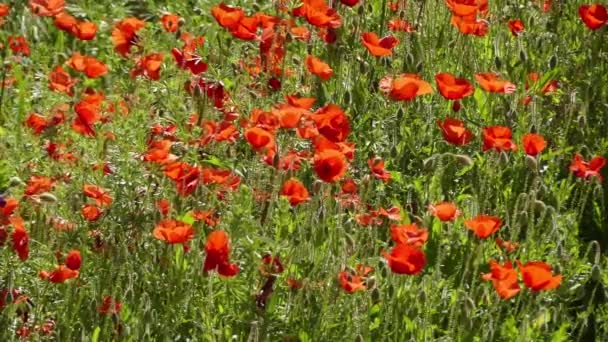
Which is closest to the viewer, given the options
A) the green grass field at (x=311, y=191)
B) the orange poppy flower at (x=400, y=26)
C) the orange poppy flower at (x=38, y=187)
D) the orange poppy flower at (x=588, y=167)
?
the green grass field at (x=311, y=191)

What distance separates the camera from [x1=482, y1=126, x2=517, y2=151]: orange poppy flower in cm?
318

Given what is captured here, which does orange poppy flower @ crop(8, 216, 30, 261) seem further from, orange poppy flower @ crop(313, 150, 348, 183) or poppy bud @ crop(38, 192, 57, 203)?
orange poppy flower @ crop(313, 150, 348, 183)

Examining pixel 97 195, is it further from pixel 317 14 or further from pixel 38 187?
pixel 317 14

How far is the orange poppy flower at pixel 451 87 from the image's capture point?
3.30 metres

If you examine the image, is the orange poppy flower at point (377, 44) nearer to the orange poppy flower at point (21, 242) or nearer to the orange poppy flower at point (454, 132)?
the orange poppy flower at point (454, 132)

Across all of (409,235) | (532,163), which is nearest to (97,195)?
(409,235)

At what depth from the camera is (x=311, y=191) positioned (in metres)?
3.48

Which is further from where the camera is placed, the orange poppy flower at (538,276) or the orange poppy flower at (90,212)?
the orange poppy flower at (90,212)

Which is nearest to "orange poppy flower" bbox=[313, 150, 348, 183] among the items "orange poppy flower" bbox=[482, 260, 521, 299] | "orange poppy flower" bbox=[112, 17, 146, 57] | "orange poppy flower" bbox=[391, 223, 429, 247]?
"orange poppy flower" bbox=[391, 223, 429, 247]

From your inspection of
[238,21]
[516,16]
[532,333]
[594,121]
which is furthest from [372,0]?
[532,333]

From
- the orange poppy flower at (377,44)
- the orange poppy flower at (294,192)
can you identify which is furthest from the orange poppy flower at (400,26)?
the orange poppy flower at (294,192)

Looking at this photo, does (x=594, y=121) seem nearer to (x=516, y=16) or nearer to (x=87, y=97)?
(x=516, y=16)

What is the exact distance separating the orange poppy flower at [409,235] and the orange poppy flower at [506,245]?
326mm

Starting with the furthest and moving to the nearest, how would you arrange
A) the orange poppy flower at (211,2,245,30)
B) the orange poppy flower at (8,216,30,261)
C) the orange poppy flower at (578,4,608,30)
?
the orange poppy flower at (578,4,608,30)
the orange poppy flower at (211,2,245,30)
the orange poppy flower at (8,216,30,261)
